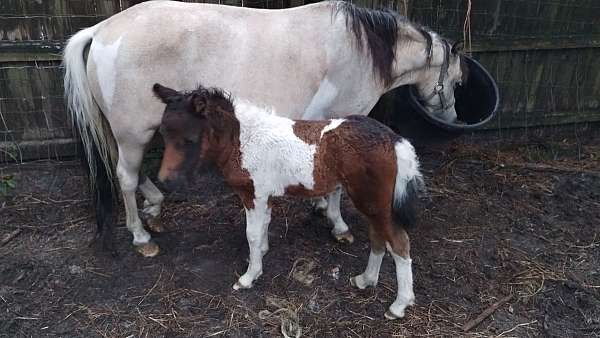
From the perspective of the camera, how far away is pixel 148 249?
3305 mm

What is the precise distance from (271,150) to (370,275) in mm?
1061

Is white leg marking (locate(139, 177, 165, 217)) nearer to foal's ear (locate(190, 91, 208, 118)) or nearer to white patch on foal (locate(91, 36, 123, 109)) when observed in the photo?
white patch on foal (locate(91, 36, 123, 109))

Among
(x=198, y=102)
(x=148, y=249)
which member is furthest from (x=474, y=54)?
(x=148, y=249)

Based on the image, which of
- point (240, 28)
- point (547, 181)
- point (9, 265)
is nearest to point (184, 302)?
point (9, 265)

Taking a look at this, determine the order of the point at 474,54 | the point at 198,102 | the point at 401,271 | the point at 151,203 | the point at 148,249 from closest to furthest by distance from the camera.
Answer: the point at 198,102 → the point at 401,271 → the point at 148,249 → the point at 151,203 → the point at 474,54

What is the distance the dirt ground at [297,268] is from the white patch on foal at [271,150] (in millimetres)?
843

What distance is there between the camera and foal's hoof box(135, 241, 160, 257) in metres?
3.30

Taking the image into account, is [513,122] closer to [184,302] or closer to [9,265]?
[184,302]

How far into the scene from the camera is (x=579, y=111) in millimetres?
5258

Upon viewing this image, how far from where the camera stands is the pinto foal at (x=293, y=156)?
7.91 feet

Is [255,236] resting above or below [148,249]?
above

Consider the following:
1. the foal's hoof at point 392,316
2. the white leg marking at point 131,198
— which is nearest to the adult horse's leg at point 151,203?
the white leg marking at point 131,198

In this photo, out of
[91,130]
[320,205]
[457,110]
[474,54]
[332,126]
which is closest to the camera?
[332,126]

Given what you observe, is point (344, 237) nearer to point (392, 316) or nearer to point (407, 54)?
point (392, 316)
